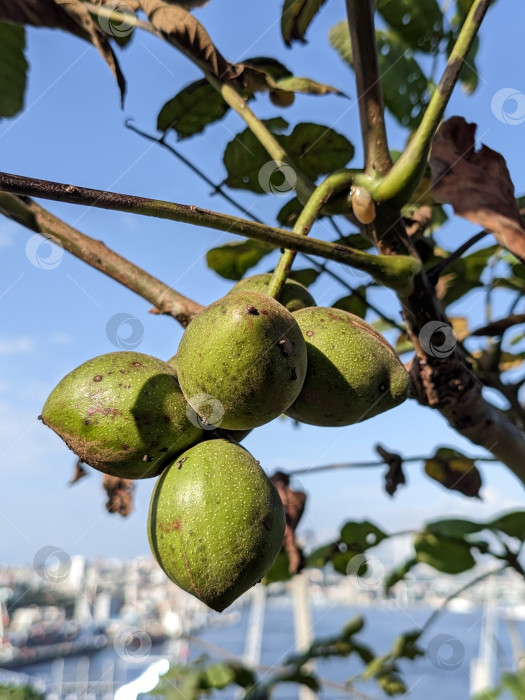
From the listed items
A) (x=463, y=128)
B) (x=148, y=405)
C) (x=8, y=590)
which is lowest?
(x=8, y=590)

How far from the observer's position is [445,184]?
94 centimetres

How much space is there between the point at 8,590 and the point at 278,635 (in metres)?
10.5

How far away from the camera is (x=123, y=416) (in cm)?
80

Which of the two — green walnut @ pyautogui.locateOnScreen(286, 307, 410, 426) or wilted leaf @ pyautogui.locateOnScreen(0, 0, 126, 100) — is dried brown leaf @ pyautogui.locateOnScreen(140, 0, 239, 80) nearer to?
wilted leaf @ pyautogui.locateOnScreen(0, 0, 126, 100)

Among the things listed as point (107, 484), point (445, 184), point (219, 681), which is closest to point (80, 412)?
point (107, 484)

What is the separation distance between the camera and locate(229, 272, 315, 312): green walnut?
979mm

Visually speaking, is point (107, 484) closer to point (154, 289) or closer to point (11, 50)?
point (154, 289)

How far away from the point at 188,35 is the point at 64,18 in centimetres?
21

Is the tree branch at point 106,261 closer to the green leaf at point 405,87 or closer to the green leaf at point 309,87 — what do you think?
the green leaf at point 309,87
